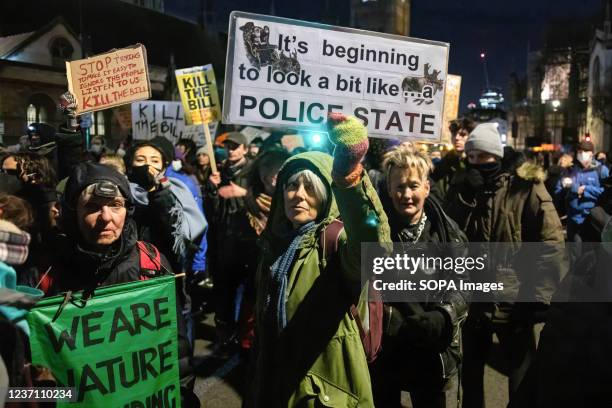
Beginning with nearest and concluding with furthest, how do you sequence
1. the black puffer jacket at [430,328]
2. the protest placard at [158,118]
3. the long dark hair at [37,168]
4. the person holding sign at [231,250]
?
the black puffer jacket at [430,328] → the long dark hair at [37,168] → the person holding sign at [231,250] → the protest placard at [158,118]

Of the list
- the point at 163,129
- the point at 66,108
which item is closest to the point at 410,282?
the point at 66,108

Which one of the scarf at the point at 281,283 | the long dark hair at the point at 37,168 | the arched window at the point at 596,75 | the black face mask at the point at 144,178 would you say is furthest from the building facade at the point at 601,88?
the scarf at the point at 281,283

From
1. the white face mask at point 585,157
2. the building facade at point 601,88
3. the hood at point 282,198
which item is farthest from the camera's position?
the building facade at point 601,88

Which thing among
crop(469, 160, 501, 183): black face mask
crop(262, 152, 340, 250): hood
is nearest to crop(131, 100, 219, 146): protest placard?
crop(469, 160, 501, 183): black face mask

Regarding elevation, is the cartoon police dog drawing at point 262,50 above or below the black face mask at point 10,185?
above

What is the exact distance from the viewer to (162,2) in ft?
182

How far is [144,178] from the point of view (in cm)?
443

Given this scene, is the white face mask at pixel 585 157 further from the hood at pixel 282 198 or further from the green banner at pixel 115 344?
the green banner at pixel 115 344

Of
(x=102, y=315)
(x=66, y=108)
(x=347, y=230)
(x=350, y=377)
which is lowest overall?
(x=350, y=377)

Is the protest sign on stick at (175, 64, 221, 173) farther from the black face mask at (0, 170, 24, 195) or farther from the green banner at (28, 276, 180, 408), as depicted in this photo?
the green banner at (28, 276, 180, 408)

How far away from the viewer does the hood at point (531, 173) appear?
416 cm

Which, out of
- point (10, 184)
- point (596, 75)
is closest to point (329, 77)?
point (10, 184)

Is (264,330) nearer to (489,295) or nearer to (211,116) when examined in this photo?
(489,295)

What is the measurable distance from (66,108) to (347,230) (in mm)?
2988
